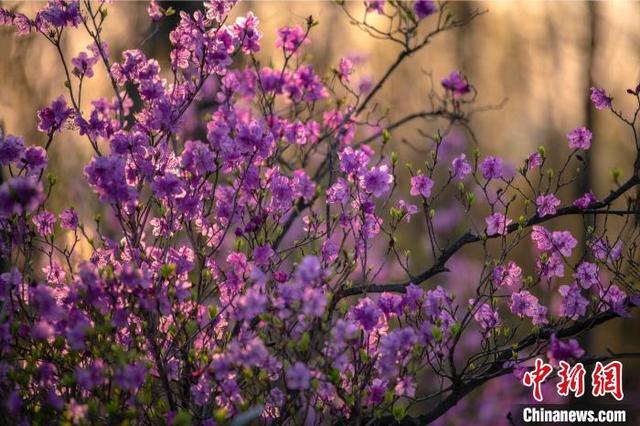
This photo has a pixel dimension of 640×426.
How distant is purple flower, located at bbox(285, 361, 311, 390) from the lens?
2.85 meters

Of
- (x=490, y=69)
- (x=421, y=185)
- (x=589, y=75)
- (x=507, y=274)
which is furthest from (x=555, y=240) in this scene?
(x=490, y=69)

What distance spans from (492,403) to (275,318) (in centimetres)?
751

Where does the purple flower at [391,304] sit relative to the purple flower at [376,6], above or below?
below

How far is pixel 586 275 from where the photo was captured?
3.74m

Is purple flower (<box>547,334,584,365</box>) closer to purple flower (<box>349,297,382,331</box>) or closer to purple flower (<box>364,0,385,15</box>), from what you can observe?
purple flower (<box>349,297,382,331</box>)

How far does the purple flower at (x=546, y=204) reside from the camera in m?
3.81

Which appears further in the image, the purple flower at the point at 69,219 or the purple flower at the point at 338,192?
the purple flower at the point at 69,219

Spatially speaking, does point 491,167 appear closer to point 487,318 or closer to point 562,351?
point 487,318

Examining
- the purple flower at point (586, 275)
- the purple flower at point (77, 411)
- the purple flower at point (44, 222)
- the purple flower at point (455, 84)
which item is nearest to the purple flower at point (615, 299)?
the purple flower at point (586, 275)

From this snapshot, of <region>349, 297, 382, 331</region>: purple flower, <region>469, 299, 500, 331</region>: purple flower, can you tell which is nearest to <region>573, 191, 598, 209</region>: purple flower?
<region>469, 299, 500, 331</region>: purple flower

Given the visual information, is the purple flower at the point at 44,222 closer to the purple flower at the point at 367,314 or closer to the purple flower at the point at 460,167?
the purple flower at the point at 367,314

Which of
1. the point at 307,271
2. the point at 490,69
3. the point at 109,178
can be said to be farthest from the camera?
the point at 490,69

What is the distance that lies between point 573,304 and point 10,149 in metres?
2.61

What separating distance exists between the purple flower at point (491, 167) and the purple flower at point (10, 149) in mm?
2135
